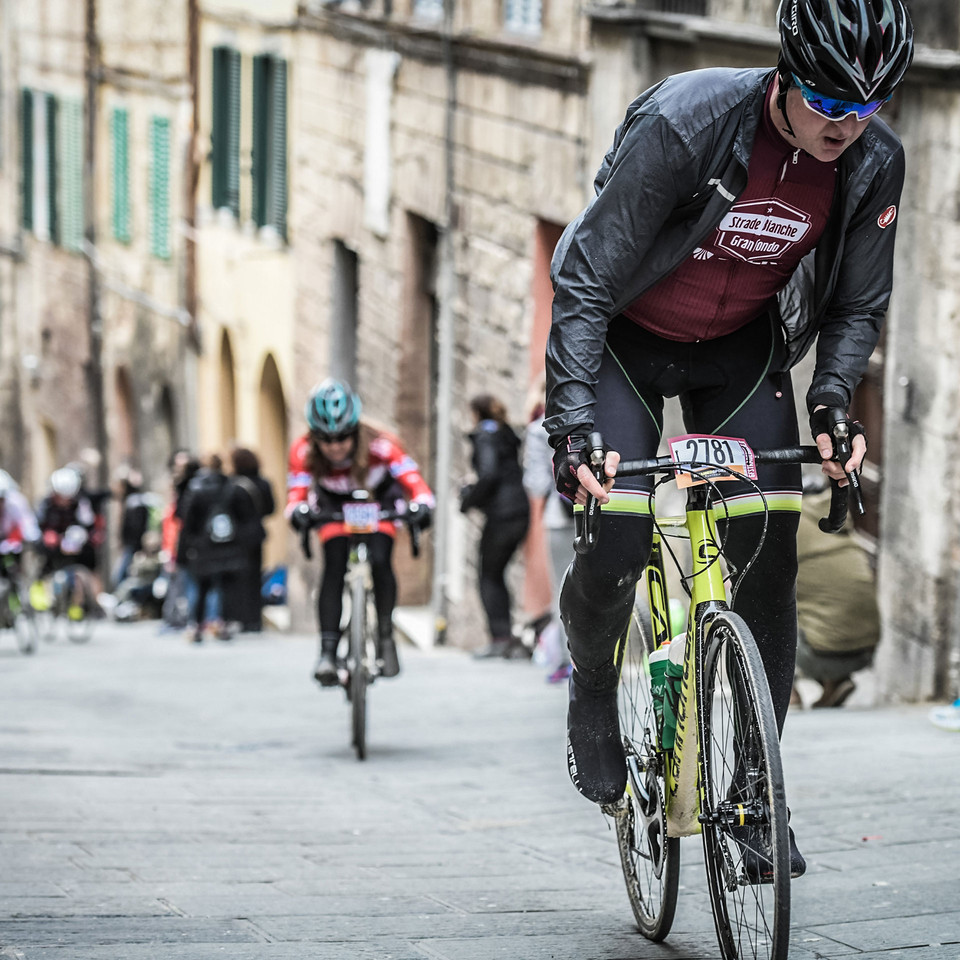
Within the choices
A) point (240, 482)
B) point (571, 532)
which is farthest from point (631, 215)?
point (240, 482)

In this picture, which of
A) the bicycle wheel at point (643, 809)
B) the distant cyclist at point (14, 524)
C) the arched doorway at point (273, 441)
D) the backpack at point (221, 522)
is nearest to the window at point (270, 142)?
the arched doorway at point (273, 441)

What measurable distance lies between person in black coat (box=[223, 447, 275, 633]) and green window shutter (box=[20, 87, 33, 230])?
1700 centimetres

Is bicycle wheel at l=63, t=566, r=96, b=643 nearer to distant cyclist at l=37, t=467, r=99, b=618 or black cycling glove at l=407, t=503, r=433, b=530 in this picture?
distant cyclist at l=37, t=467, r=99, b=618

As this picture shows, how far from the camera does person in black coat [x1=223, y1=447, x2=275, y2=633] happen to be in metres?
17.1

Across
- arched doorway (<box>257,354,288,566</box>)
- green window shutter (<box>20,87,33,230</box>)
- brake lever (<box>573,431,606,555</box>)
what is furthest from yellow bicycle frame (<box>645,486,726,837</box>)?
green window shutter (<box>20,87,33,230</box>)

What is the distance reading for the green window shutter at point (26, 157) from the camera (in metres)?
32.8

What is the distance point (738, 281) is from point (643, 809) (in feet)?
3.96

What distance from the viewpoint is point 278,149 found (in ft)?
73.2

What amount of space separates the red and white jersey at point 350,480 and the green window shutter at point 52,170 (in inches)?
948

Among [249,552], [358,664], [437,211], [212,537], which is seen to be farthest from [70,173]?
[358,664]

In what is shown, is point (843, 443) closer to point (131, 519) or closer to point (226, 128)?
point (131, 519)

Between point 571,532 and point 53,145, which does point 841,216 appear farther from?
point 53,145

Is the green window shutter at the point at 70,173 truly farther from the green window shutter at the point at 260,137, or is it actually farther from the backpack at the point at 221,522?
the backpack at the point at 221,522

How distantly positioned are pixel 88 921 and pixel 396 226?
45.6ft
